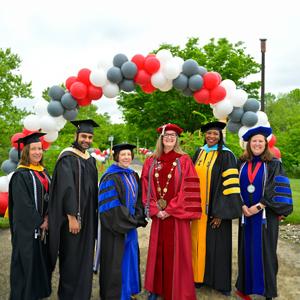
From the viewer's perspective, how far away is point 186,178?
3939 millimetres

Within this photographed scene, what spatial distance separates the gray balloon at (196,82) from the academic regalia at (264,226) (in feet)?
6.62

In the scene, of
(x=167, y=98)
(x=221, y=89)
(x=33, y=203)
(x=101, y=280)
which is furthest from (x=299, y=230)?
(x=167, y=98)

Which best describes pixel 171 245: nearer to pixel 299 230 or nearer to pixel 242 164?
pixel 242 164

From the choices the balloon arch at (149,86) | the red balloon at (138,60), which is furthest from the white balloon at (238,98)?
the red balloon at (138,60)

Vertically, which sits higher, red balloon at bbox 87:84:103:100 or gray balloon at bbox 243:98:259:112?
red balloon at bbox 87:84:103:100

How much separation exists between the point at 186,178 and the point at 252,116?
2.42 metres

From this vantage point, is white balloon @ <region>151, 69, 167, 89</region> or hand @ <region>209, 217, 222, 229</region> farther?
white balloon @ <region>151, 69, 167, 89</region>

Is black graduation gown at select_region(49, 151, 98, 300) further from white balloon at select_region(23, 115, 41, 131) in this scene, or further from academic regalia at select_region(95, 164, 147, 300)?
white balloon at select_region(23, 115, 41, 131)

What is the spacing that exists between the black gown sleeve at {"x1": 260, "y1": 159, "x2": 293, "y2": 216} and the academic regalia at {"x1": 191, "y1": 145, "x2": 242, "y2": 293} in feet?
1.41

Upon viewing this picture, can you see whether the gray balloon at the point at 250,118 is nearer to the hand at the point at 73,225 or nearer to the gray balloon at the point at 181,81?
the gray balloon at the point at 181,81

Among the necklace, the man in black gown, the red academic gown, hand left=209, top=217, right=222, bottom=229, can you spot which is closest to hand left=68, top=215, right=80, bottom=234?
the man in black gown

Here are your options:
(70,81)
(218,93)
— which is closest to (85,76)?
(70,81)

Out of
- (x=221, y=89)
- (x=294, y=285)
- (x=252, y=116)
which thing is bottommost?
(x=294, y=285)

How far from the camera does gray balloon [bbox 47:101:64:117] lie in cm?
583
